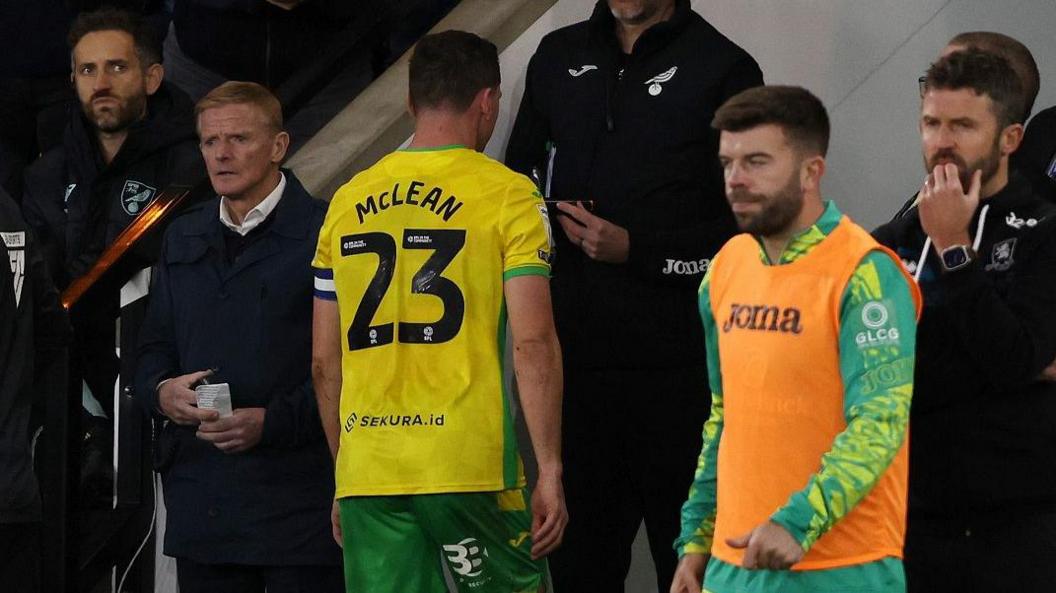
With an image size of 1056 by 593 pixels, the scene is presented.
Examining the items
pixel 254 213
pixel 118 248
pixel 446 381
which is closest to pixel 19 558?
pixel 118 248

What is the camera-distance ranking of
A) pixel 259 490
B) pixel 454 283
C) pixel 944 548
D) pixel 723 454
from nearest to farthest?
pixel 723 454 < pixel 944 548 < pixel 454 283 < pixel 259 490

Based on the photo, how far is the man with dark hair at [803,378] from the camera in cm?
375

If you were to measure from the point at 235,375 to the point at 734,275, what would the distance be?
1884 millimetres

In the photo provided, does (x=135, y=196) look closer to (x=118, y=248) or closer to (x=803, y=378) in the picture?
(x=118, y=248)

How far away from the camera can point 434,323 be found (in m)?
4.82

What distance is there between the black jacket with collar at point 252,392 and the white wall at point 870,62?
127 cm

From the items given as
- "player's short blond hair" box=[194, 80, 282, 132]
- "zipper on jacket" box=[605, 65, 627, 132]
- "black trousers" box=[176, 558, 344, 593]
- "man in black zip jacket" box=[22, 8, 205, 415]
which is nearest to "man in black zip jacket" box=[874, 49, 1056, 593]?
"zipper on jacket" box=[605, 65, 627, 132]

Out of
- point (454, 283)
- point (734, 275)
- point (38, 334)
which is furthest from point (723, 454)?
point (38, 334)

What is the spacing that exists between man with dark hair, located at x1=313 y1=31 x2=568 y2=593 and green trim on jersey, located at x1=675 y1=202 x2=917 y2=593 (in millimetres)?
924

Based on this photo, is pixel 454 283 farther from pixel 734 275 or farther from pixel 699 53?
pixel 699 53

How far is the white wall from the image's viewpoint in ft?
21.1

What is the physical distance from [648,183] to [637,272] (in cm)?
28

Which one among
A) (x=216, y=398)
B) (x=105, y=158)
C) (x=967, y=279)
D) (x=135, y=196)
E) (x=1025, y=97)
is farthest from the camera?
(x=105, y=158)

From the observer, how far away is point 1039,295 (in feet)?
14.0
